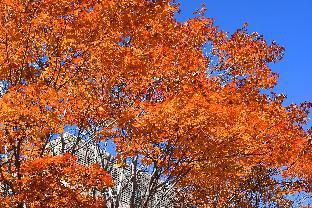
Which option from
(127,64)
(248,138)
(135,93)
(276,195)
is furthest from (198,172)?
(276,195)

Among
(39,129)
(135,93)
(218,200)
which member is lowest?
(39,129)

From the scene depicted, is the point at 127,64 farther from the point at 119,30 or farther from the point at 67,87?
the point at 67,87

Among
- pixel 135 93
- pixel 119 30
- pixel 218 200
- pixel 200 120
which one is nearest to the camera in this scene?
pixel 200 120

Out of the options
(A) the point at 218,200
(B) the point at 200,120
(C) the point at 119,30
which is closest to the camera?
(B) the point at 200,120

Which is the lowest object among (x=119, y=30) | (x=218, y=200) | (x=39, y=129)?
(x=39, y=129)

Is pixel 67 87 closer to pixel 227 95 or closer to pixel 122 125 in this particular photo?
pixel 122 125

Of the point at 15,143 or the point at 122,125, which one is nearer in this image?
the point at 15,143

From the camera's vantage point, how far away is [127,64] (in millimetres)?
13555

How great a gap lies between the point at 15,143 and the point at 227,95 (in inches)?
276

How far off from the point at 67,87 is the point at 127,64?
2.23 m

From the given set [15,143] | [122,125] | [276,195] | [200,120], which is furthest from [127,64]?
[276,195]

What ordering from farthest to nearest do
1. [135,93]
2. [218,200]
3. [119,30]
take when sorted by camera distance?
[218,200]
[135,93]
[119,30]

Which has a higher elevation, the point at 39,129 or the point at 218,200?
the point at 218,200

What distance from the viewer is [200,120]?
39.2 feet
